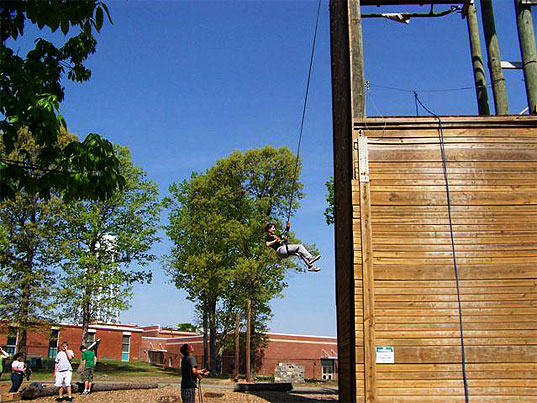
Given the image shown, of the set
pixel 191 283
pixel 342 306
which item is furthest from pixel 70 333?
pixel 342 306

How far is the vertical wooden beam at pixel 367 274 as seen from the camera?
941 cm

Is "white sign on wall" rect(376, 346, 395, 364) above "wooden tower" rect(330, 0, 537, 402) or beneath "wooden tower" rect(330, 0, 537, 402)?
beneath

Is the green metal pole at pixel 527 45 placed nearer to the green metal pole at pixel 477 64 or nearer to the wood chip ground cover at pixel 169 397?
the green metal pole at pixel 477 64

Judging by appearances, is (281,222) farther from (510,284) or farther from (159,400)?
(510,284)

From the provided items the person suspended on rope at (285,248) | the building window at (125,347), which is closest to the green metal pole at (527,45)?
the person suspended on rope at (285,248)

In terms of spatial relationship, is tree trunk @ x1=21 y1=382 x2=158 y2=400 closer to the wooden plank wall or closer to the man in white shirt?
the man in white shirt

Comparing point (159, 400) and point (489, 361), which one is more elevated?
point (489, 361)

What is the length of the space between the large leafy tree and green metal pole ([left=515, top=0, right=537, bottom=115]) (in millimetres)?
25549

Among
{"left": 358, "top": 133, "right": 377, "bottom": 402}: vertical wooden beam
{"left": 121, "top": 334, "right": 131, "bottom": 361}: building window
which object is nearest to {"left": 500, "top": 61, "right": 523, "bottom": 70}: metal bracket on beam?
{"left": 358, "top": 133, "right": 377, "bottom": 402}: vertical wooden beam

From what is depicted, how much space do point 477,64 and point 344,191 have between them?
6789mm

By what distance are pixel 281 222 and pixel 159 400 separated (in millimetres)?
23041

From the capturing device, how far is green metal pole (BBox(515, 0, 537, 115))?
1204 centimetres

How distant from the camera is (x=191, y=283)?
3722 centimetres

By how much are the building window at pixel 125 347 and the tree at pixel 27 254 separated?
27319mm
